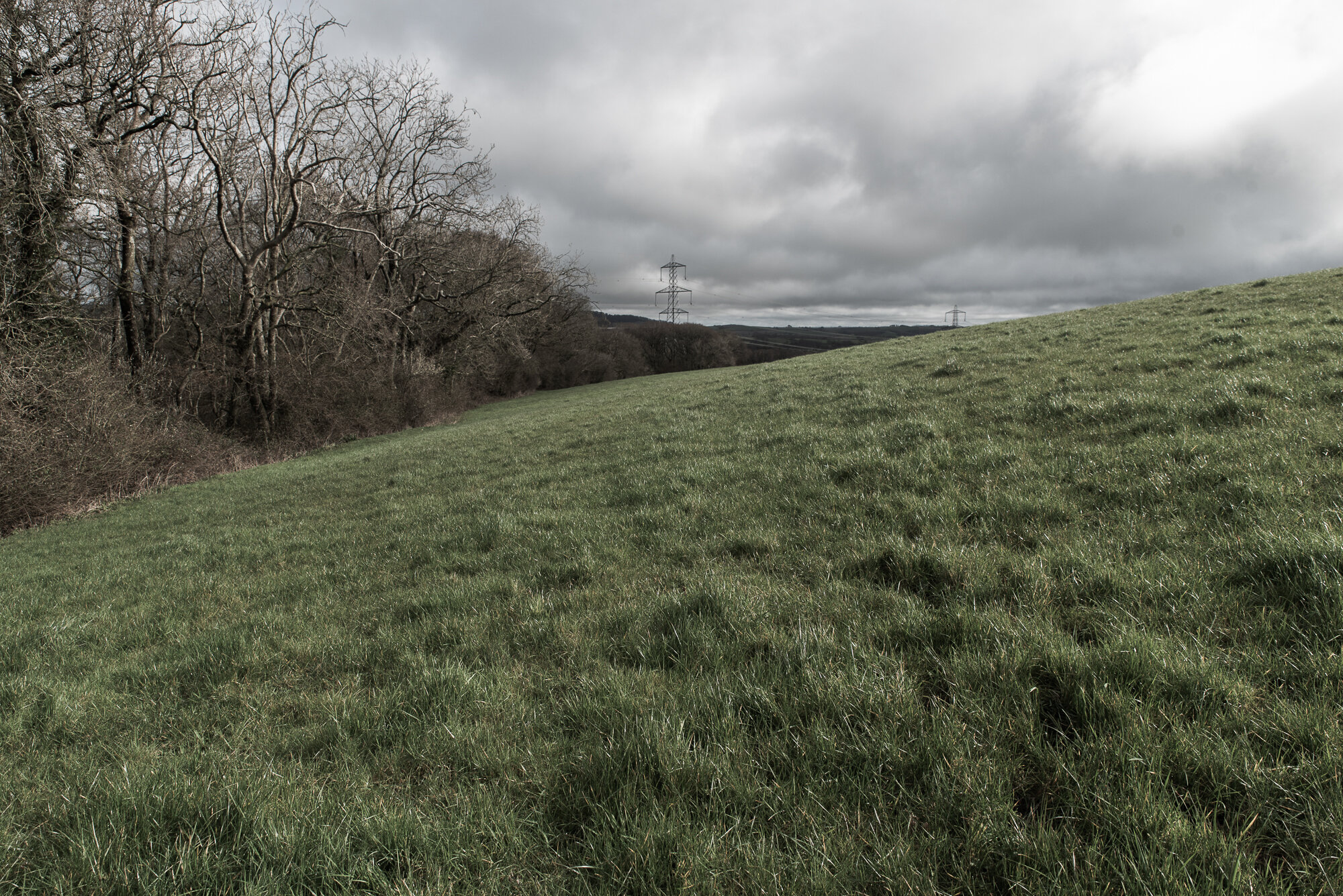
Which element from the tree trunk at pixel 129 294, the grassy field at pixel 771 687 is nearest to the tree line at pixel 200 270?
the tree trunk at pixel 129 294

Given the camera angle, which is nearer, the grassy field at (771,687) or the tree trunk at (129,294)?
the grassy field at (771,687)

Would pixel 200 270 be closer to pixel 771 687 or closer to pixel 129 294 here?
pixel 129 294

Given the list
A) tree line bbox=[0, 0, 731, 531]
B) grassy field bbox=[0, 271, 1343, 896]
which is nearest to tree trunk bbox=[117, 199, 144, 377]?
tree line bbox=[0, 0, 731, 531]

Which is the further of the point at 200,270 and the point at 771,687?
the point at 200,270

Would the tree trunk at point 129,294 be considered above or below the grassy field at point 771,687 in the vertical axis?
above

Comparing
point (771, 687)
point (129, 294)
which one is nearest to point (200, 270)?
point (129, 294)

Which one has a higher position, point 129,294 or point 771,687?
point 129,294

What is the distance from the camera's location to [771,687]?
2.75m

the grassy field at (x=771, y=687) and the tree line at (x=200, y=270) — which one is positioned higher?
the tree line at (x=200, y=270)

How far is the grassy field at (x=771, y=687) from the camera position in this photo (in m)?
1.84

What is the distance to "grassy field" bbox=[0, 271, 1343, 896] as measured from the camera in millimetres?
1843

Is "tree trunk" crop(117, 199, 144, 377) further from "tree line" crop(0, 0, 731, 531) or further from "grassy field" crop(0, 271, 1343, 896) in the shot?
"grassy field" crop(0, 271, 1343, 896)

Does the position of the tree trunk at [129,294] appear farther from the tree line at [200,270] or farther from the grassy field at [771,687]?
the grassy field at [771,687]

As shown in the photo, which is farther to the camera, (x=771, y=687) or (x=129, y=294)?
(x=129, y=294)
